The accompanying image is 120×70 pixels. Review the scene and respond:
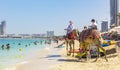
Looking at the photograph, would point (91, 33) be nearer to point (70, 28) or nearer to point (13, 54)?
point (70, 28)

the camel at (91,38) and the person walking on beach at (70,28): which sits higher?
the person walking on beach at (70,28)

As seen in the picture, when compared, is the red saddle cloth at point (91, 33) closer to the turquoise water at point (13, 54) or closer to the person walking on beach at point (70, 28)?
the person walking on beach at point (70, 28)

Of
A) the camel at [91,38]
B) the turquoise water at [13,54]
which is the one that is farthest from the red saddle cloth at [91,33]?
the turquoise water at [13,54]

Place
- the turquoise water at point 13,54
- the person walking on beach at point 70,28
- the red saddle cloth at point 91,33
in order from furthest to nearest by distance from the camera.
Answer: the turquoise water at point 13,54 → the person walking on beach at point 70,28 → the red saddle cloth at point 91,33

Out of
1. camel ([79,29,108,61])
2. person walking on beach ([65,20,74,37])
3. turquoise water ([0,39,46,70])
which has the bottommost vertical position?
turquoise water ([0,39,46,70])

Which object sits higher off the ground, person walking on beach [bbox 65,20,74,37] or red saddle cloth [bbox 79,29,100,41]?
person walking on beach [bbox 65,20,74,37]

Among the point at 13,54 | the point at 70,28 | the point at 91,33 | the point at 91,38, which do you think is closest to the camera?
the point at 91,33

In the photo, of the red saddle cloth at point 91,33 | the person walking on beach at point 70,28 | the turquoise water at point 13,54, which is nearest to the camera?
the red saddle cloth at point 91,33

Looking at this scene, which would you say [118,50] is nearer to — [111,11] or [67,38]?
[67,38]

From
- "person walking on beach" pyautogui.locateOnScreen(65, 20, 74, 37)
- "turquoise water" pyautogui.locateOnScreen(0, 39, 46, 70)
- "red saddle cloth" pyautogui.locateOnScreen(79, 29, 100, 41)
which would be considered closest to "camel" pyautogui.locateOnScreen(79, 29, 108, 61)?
"red saddle cloth" pyautogui.locateOnScreen(79, 29, 100, 41)

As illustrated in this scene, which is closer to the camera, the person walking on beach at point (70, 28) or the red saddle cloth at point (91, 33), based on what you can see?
the red saddle cloth at point (91, 33)

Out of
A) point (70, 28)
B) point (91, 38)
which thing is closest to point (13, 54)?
point (70, 28)

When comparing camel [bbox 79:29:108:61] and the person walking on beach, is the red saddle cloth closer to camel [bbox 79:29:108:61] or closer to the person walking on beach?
camel [bbox 79:29:108:61]

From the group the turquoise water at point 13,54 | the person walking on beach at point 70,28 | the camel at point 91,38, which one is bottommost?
the turquoise water at point 13,54
